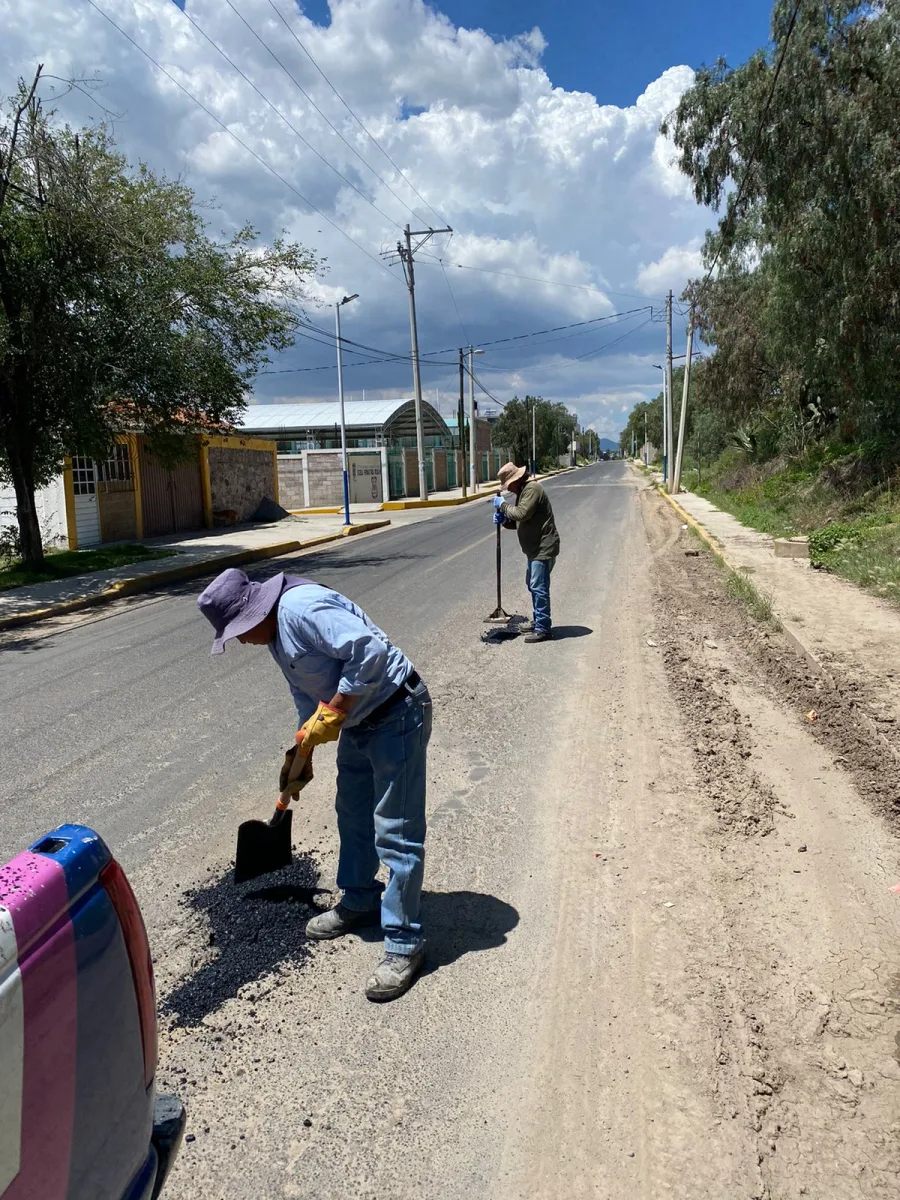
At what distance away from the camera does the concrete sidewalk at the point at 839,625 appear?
6277mm

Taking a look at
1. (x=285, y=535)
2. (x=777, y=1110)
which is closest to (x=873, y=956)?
(x=777, y=1110)

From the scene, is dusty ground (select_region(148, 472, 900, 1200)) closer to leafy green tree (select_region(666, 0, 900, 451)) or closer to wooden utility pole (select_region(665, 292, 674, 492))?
leafy green tree (select_region(666, 0, 900, 451))

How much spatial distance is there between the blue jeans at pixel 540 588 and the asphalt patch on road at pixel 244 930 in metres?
4.73

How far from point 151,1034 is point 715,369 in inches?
1318

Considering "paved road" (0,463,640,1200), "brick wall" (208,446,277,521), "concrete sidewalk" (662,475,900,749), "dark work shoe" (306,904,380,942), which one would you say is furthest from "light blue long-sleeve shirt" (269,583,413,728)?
"brick wall" (208,446,277,521)

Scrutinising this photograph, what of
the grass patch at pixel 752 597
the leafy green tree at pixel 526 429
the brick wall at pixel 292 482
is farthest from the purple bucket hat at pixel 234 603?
the leafy green tree at pixel 526 429

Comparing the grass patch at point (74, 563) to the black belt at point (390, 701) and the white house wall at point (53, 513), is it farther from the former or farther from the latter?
the black belt at point (390, 701)

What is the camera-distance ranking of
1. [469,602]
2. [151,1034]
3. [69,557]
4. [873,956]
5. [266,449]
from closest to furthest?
[151,1034]
[873,956]
[469,602]
[69,557]
[266,449]

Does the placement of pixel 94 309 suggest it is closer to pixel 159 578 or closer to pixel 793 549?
pixel 159 578

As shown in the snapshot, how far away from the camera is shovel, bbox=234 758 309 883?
3504 millimetres

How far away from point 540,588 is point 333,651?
18.6 ft

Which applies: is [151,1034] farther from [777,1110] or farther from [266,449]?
[266,449]

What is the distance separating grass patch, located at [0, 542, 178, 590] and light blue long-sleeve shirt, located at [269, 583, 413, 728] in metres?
12.4

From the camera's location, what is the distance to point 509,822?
435 centimetres
